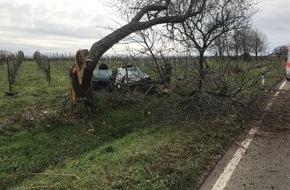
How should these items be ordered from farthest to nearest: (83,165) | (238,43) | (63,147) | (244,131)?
(238,43) → (244,131) → (63,147) → (83,165)

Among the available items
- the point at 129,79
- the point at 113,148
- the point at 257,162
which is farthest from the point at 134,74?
the point at 257,162

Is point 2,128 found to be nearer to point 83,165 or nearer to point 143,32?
point 83,165

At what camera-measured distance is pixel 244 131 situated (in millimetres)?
Answer: 9016

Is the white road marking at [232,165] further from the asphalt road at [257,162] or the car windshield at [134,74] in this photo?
the car windshield at [134,74]

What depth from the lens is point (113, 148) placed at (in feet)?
24.5

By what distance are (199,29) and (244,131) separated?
18.5ft

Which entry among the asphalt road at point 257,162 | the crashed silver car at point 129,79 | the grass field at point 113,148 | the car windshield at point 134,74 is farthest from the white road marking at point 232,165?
the car windshield at point 134,74

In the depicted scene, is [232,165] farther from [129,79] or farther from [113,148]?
[129,79]

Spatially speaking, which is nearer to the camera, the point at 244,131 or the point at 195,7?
the point at 244,131

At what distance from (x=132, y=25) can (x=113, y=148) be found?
4.61 metres

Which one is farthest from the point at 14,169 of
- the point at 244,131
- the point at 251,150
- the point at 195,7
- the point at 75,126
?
the point at 195,7

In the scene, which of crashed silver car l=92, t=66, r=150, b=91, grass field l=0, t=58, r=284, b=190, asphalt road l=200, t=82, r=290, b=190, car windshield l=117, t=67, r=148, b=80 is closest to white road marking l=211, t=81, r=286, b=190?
asphalt road l=200, t=82, r=290, b=190

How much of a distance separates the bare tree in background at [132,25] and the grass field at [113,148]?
29.1 inches

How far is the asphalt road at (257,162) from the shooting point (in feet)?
17.9
